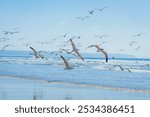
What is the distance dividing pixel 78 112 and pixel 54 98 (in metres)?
3.22

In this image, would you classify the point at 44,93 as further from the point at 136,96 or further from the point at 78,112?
the point at 78,112

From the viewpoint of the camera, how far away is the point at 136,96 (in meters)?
15.7

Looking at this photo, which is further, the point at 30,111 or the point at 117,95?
the point at 117,95

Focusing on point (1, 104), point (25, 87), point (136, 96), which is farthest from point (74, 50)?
point (1, 104)

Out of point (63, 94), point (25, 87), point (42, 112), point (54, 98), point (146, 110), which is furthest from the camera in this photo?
point (25, 87)

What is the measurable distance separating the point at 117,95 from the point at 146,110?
3795mm

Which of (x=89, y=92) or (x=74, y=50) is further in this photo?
(x=74, y=50)

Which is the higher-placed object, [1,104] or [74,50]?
[74,50]

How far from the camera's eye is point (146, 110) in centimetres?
1210

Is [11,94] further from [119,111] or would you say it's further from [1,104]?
[119,111]

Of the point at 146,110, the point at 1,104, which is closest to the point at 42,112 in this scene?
the point at 1,104

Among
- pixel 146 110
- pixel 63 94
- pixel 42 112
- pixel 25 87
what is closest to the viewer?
pixel 42 112

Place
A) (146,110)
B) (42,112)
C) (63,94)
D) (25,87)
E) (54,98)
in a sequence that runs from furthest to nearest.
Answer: (25,87), (63,94), (54,98), (146,110), (42,112)

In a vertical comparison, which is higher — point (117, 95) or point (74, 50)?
point (74, 50)
